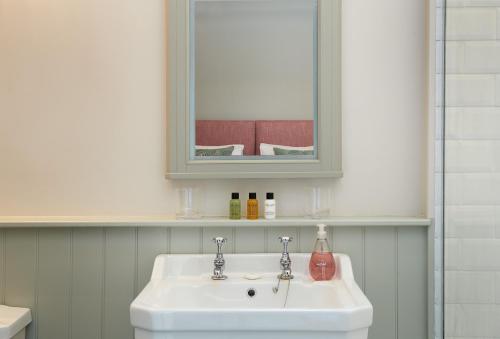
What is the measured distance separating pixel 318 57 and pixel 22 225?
1132mm

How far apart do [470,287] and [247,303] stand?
0.65m

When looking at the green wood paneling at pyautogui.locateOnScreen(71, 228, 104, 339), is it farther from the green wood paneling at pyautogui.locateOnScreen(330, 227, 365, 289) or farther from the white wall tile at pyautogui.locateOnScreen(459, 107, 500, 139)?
the white wall tile at pyautogui.locateOnScreen(459, 107, 500, 139)

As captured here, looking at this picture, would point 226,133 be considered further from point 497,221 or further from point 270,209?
point 497,221

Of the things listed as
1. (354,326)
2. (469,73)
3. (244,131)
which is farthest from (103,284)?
(469,73)

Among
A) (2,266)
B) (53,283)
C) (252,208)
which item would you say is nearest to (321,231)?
(252,208)

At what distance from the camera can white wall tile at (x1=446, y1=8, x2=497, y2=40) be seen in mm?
1326

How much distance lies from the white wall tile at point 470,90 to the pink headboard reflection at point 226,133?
0.64 meters

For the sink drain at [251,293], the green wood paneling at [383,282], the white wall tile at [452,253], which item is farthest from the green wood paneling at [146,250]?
the white wall tile at [452,253]

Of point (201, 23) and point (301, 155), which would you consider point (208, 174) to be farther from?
point (201, 23)

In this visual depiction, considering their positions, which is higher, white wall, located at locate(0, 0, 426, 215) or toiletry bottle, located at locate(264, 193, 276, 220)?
white wall, located at locate(0, 0, 426, 215)

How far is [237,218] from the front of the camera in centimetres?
182

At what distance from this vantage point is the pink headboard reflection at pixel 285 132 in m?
1.87

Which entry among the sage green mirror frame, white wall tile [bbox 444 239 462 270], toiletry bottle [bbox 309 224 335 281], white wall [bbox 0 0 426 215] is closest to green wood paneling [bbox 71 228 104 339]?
white wall [bbox 0 0 426 215]

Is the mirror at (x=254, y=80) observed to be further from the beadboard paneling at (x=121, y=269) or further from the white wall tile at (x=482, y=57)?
the white wall tile at (x=482, y=57)
